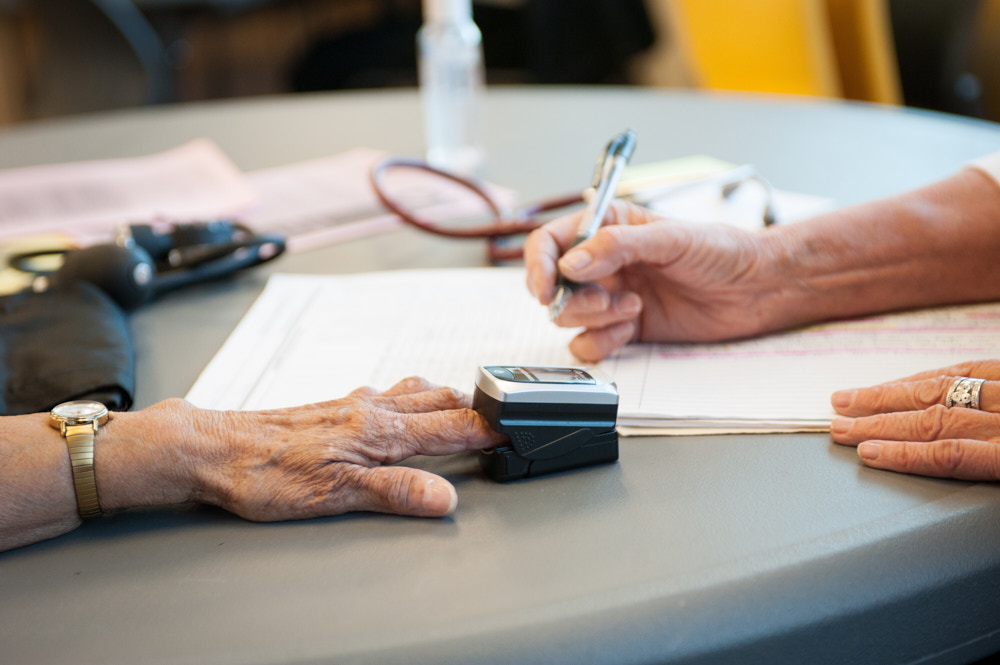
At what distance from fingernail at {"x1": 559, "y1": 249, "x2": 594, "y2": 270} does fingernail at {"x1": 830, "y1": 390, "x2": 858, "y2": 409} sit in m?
0.22

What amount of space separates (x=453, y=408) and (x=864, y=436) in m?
0.29

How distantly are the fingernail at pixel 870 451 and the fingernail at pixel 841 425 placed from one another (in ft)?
0.07

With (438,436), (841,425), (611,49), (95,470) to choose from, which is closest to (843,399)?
(841,425)

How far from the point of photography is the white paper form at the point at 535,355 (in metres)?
0.66

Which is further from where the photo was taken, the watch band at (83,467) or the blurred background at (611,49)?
the blurred background at (611,49)

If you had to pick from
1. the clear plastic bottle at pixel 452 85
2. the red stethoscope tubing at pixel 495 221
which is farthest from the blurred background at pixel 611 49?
the red stethoscope tubing at pixel 495 221

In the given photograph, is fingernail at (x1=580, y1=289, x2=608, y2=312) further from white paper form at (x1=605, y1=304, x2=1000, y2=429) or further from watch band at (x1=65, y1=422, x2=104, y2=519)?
watch band at (x1=65, y1=422, x2=104, y2=519)

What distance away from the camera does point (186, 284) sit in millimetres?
958

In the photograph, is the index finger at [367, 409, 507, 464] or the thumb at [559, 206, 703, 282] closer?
the index finger at [367, 409, 507, 464]

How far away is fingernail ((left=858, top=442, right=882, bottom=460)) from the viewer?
0.58 m

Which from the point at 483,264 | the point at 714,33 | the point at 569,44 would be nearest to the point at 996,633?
the point at 483,264

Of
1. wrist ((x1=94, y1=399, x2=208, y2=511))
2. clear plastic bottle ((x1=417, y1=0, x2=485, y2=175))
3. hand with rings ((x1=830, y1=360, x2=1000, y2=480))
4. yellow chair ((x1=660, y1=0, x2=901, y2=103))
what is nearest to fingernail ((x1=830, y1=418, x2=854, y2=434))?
hand with rings ((x1=830, y1=360, x2=1000, y2=480))

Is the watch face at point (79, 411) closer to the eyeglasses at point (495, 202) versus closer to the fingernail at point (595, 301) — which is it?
the fingernail at point (595, 301)

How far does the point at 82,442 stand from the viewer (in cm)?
56
